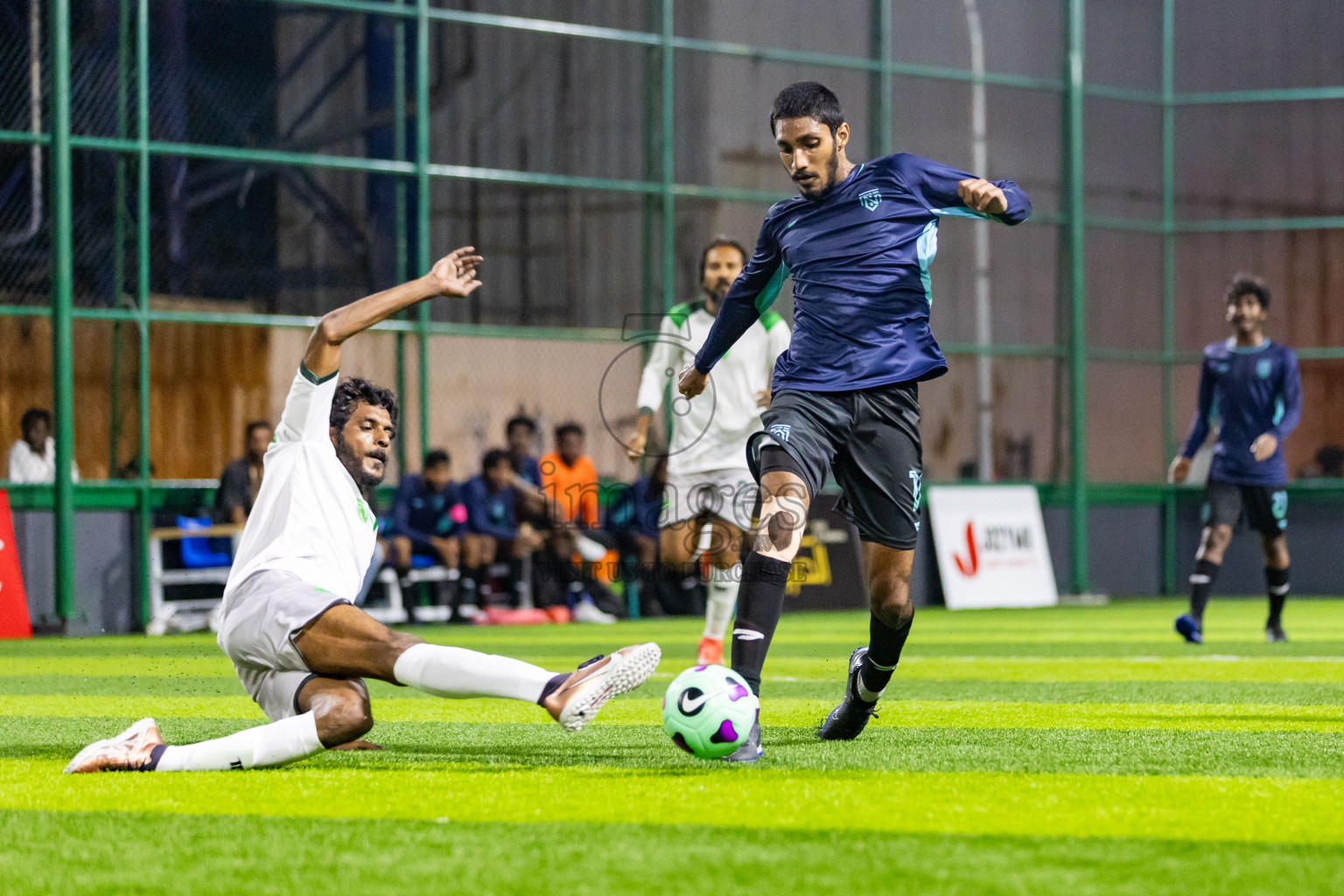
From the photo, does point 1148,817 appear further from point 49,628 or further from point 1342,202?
point 1342,202

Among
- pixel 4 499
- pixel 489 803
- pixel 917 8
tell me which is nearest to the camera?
pixel 489 803

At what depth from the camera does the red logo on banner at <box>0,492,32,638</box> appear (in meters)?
12.1

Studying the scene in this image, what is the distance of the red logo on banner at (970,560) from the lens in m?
18.0

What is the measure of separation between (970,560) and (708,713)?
13.6 metres

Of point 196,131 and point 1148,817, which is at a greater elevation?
point 196,131

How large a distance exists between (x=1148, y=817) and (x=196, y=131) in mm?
13524

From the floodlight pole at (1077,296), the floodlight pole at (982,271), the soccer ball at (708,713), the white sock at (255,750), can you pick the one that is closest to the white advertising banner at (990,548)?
the floodlight pole at (982,271)

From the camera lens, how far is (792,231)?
5785mm

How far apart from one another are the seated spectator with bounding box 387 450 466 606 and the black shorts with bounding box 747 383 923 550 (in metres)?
9.89

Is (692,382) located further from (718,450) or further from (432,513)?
(432,513)

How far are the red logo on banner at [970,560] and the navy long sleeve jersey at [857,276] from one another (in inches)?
487

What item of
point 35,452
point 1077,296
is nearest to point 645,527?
point 35,452

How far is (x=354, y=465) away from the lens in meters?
5.41

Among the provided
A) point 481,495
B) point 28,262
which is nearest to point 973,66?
point 481,495
